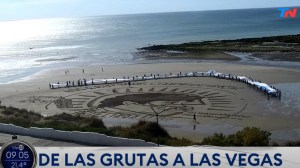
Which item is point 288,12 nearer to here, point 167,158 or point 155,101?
point 167,158

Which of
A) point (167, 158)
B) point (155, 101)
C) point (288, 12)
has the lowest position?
point (155, 101)

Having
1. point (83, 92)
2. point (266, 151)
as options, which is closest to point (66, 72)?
point (83, 92)

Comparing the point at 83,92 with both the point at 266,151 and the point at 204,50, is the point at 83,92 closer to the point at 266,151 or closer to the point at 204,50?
the point at 266,151

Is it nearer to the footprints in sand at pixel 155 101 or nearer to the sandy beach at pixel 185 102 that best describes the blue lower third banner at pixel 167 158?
the sandy beach at pixel 185 102

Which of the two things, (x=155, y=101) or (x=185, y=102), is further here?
(x=155, y=101)
